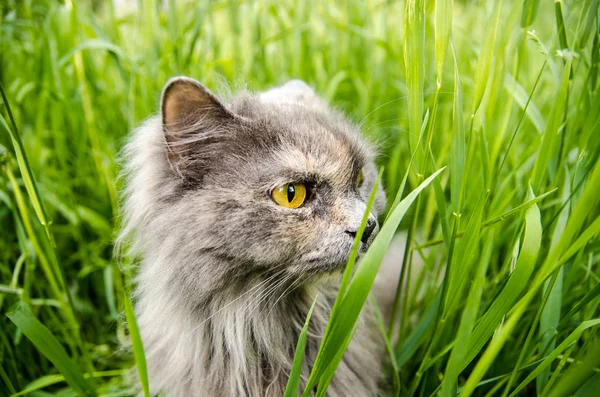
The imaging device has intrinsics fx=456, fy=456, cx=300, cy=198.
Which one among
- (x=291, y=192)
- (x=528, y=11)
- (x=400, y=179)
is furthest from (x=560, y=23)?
(x=400, y=179)

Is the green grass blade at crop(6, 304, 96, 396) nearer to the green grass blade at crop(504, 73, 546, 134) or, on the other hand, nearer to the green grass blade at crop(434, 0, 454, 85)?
the green grass blade at crop(434, 0, 454, 85)

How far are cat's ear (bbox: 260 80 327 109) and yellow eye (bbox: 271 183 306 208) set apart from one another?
407 mm

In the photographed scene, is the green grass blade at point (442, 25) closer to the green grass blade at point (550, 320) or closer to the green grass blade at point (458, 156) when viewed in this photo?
the green grass blade at point (458, 156)

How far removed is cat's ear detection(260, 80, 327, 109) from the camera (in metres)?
1.58

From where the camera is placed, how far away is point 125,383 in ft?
5.02

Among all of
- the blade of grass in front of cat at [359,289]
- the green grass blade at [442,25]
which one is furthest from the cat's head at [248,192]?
the green grass blade at [442,25]

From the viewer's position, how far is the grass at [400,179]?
985 mm

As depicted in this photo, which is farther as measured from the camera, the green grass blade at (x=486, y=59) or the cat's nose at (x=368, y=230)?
the cat's nose at (x=368, y=230)

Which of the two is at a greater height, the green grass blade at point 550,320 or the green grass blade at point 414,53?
the green grass blade at point 414,53

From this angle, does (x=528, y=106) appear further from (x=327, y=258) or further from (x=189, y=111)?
(x=189, y=111)

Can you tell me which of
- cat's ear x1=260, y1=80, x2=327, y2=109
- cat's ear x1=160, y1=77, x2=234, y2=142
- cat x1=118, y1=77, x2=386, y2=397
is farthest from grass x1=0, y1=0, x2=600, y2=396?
cat's ear x1=160, y1=77, x2=234, y2=142

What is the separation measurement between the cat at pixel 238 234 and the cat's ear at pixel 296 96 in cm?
15

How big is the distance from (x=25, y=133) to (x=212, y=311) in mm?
1459

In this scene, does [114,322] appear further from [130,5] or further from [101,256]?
[130,5]
